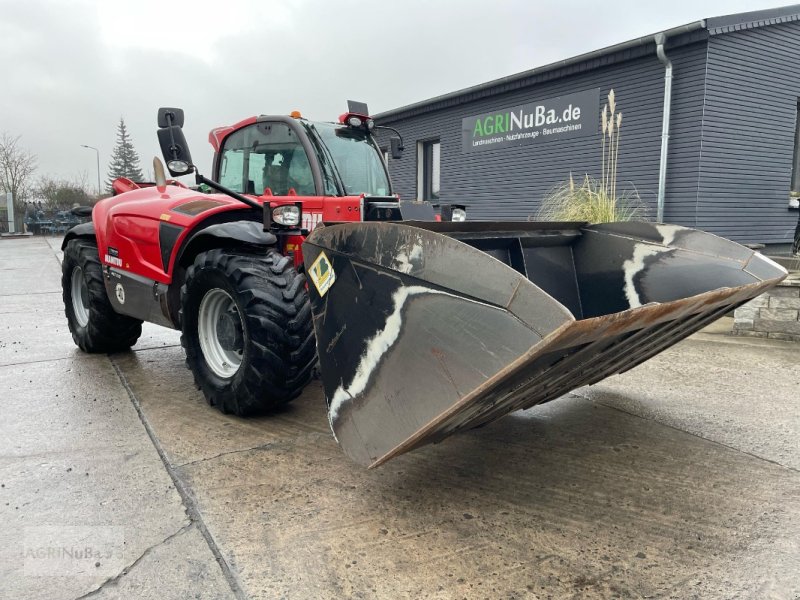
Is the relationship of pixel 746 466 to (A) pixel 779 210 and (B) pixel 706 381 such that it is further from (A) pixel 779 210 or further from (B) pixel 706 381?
(A) pixel 779 210

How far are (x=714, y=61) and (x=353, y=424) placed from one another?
941 cm

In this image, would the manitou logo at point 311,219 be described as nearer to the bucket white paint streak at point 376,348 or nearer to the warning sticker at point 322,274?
the warning sticker at point 322,274

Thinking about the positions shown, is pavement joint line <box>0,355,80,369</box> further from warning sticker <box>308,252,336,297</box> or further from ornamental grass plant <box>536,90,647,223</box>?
ornamental grass plant <box>536,90,647,223</box>

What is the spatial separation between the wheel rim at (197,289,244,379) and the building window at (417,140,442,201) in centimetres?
1209

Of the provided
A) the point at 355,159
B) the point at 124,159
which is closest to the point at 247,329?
the point at 355,159

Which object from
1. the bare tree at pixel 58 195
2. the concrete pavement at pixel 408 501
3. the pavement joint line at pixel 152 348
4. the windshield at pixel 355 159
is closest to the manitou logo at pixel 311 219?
the windshield at pixel 355 159

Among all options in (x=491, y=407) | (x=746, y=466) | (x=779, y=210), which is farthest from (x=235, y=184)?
(x=779, y=210)

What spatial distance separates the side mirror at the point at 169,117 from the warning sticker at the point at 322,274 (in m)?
1.86

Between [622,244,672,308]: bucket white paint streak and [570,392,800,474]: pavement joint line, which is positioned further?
[622,244,672,308]: bucket white paint streak

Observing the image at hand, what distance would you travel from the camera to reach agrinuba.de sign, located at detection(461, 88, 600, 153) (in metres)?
11.2

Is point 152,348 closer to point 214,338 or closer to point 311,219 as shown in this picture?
point 214,338

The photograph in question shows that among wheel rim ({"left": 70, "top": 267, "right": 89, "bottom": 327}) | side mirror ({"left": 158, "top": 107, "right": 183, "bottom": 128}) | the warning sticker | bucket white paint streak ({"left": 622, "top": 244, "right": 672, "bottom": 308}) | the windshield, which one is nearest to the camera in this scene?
the warning sticker

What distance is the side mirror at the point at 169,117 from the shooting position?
3.89 metres

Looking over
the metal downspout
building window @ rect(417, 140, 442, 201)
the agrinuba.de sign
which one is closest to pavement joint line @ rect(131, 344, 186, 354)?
the metal downspout
